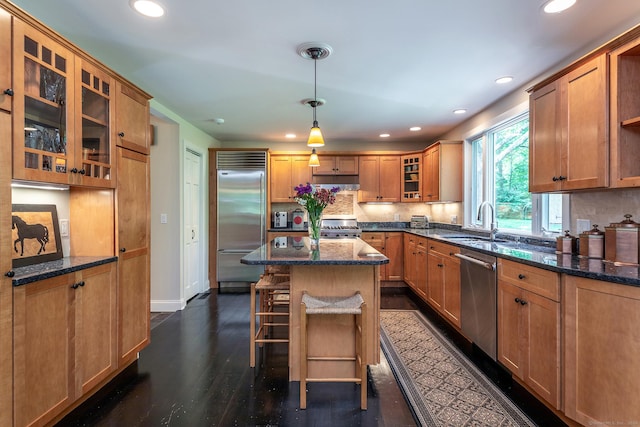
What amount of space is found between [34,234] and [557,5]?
3.38 meters

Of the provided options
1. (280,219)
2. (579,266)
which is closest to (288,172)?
(280,219)

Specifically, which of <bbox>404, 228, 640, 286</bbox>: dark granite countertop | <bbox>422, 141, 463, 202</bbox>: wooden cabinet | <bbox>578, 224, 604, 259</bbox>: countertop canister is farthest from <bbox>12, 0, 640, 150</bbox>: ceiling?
<bbox>404, 228, 640, 286</bbox>: dark granite countertop

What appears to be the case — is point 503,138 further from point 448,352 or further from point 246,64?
point 246,64

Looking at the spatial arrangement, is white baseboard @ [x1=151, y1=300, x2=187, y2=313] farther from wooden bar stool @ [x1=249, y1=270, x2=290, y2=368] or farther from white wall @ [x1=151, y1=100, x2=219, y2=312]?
wooden bar stool @ [x1=249, y1=270, x2=290, y2=368]

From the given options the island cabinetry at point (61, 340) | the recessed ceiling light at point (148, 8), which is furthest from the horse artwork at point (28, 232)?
the recessed ceiling light at point (148, 8)

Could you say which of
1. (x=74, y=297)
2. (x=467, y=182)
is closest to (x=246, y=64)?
(x=74, y=297)

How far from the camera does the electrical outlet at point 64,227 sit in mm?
2121

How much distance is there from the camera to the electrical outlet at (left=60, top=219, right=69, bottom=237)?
6.96 feet

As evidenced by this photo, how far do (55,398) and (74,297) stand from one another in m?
0.53

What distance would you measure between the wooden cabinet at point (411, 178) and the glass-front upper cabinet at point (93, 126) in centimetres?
422

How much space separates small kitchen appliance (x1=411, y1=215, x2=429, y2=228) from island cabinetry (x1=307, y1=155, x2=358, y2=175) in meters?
1.25

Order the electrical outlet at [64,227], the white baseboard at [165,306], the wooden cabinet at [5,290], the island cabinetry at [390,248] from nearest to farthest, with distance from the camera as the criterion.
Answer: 1. the wooden cabinet at [5,290]
2. the electrical outlet at [64,227]
3. the white baseboard at [165,306]
4. the island cabinetry at [390,248]

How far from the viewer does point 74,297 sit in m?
→ 1.83

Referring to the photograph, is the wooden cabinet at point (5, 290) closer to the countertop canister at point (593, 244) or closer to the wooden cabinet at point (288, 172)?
the countertop canister at point (593, 244)
